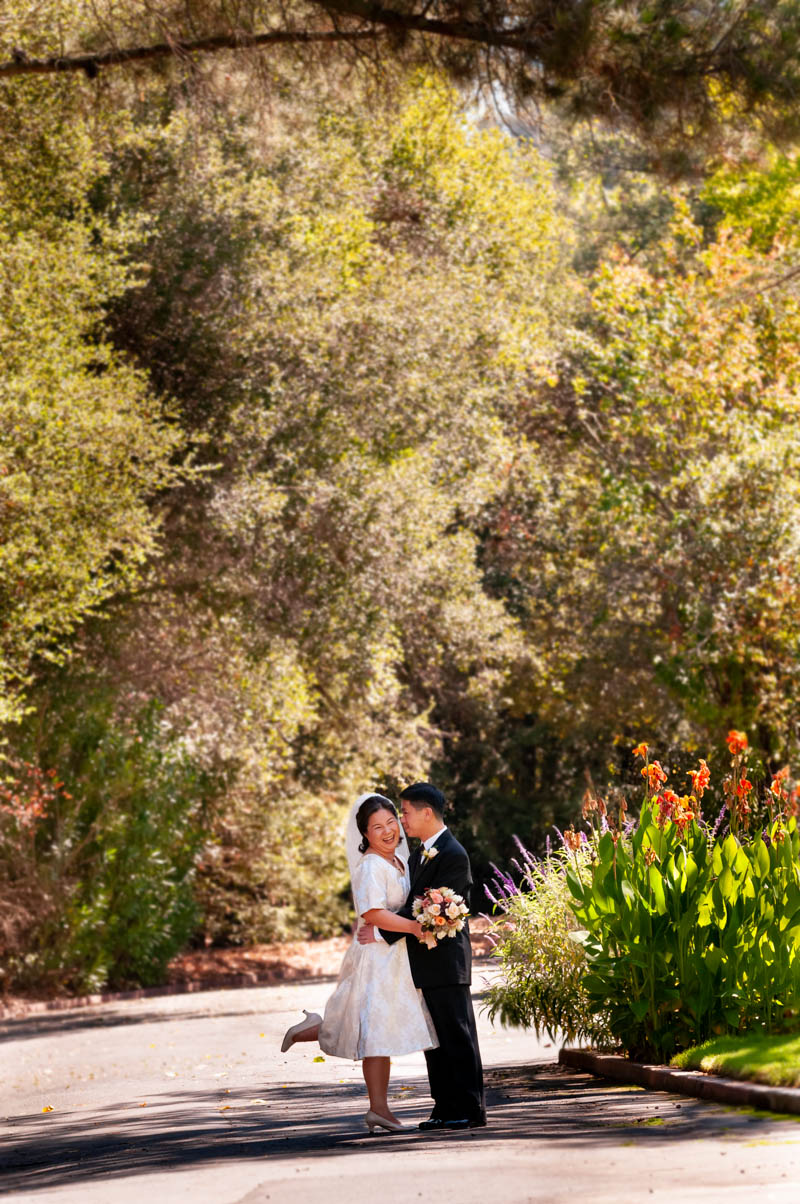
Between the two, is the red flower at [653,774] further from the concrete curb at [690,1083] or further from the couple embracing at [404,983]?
the couple embracing at [404,983]

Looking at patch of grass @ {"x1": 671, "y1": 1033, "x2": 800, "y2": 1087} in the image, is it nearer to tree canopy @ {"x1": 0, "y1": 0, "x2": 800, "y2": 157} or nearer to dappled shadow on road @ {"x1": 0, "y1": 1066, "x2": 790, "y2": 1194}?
dappled shadow on road @ {"x1": 0, "y1": 1066, "x2": 790, "y2": 1194}

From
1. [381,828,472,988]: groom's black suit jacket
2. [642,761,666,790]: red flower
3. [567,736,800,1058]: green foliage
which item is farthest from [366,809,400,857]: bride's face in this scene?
[642,761,666,790]: red flower

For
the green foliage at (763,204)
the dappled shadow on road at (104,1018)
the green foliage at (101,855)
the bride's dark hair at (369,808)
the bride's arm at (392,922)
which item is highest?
the green foliage at (763,204)

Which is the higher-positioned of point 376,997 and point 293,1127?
point 376,997

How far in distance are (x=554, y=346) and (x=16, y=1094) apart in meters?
24.0

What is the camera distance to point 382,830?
8758mm

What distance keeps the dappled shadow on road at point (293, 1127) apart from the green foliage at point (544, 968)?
37 centimetres

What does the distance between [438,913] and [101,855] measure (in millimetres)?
16097

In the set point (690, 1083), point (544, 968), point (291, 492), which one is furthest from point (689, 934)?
point (291, 492)

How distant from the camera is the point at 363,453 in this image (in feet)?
79.4

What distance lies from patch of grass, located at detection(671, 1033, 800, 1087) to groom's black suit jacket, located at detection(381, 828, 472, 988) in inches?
67.6

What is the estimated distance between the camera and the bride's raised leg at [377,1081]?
27.8 ft

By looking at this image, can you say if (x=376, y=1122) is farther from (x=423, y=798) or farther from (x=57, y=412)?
(x=57, y=412)

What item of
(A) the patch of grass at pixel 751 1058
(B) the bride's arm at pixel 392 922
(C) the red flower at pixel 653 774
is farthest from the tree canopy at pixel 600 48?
(B) the bride's arm at pixel 392 922
